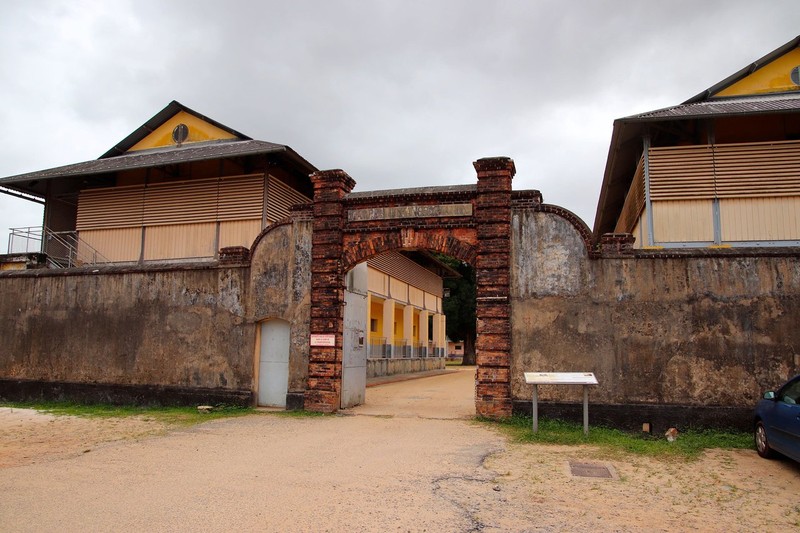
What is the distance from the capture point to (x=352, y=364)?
13766 mm

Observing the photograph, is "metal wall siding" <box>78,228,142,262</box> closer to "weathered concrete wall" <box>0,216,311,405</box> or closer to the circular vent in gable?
"weathered concrete wall" <box>0,216,311,405</box>

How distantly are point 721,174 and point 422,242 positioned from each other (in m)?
7.17

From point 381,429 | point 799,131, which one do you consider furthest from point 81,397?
point 799,131

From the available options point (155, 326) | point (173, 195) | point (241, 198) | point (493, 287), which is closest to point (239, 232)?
point (241, 198)

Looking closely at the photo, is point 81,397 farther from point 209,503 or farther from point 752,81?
point 752,81

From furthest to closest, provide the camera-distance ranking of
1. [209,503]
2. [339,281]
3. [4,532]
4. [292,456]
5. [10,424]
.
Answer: [339,281]
[10,424]
[292,456]
[209,503]
[4,532]

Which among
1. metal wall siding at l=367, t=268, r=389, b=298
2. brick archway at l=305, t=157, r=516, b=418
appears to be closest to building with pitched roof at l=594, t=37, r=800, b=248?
brick archway at l=305, t=157, r=516, b=418

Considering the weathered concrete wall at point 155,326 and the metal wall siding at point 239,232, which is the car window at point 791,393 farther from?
the metal wall siding at point 239,232

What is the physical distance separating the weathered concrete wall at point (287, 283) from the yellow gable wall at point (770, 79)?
1188 centimetres

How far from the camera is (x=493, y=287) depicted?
11805 millimetres

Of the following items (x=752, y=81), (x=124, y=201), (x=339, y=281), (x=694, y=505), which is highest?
(x=752, y=81)

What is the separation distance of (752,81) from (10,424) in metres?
19.7

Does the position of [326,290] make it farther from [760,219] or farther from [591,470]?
[760,219]

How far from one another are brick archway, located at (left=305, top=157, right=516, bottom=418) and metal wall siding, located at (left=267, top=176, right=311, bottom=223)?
4398 mm
